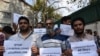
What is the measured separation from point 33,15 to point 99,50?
3275 cm

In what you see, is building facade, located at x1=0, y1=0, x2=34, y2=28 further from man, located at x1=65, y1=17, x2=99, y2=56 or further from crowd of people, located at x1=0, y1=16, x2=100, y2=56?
man, located at x1=65, y1=17, x2=99, y2=56

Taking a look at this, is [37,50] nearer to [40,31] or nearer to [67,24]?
[67,24]

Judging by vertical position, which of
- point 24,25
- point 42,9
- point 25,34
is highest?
point 42,9

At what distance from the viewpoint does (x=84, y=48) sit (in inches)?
273

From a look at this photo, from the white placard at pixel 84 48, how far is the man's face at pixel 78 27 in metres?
0.21

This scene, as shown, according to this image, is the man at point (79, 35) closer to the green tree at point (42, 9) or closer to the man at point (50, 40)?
the man at point (50, 40)

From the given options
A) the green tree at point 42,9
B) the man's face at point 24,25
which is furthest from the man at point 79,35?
the green tree at point 42,9

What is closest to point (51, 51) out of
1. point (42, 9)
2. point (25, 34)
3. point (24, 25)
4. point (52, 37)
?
point (52, 37)

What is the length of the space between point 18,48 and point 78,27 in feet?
3.98

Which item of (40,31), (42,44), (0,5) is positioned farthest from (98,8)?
(0,5)

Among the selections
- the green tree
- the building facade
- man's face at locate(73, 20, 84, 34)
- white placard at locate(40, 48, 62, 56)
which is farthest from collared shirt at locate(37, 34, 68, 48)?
the green tree

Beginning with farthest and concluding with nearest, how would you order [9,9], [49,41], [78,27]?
[9,9]
[49,41]
[78,27]

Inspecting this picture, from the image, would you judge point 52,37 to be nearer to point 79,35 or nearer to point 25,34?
point 25,34

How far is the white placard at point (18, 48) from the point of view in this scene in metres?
7.07
